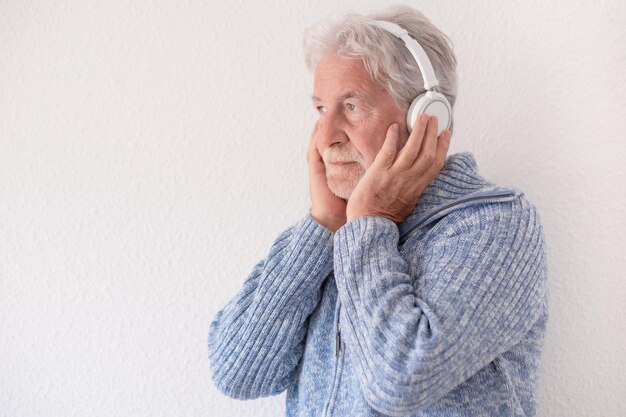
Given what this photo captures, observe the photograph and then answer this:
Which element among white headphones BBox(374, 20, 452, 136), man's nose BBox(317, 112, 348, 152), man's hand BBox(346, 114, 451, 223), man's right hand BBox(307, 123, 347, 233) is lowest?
man's right hand BBox(307, 123, 347, 233)

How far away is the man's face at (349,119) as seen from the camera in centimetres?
109

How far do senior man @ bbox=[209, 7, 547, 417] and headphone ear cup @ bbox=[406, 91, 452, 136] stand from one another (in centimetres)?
2

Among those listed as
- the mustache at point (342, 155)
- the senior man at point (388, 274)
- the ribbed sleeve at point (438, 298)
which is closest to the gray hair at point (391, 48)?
the senior man at point (388, 274)

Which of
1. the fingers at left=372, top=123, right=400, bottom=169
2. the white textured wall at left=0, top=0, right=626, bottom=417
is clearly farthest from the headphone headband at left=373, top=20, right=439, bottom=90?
the white textured wall at left=0, top=0, right=626, bottom=417

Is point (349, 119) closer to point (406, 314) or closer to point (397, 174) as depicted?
point (397, 174)

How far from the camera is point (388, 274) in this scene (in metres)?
0.93

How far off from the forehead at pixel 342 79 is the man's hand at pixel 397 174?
3.5 inches

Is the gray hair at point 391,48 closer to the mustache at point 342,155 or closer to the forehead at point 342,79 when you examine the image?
the forehead at point 342,79

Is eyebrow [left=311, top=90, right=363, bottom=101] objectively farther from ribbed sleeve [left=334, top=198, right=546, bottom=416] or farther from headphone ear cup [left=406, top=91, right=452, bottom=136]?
ribbed sleeve [left=334, top=198, right=546, bottom=416]

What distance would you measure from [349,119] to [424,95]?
14 centimetres

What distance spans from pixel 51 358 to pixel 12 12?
845 mm

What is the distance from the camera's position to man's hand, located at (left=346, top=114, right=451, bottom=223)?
3.37 ft

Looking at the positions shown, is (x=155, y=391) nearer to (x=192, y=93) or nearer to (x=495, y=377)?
(x=192, y=93)

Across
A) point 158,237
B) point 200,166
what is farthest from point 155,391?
point 200,166
